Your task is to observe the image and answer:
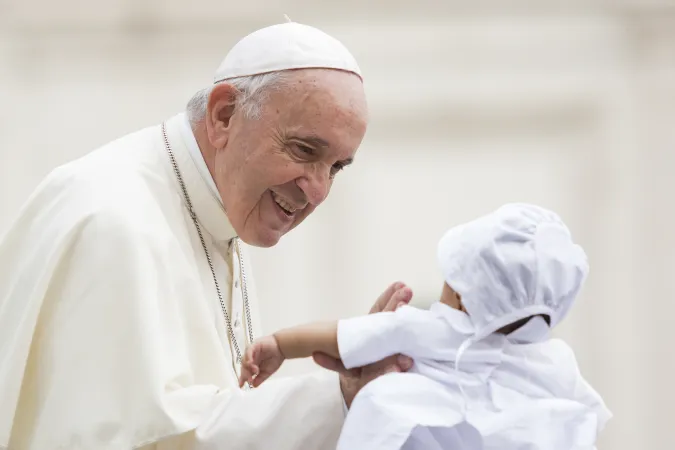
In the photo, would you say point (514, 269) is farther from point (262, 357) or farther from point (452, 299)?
point (262, 357)

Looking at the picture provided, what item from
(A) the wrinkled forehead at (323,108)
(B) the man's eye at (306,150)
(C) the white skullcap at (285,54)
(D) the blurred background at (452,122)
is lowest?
(D) the blurred background at (452,122)

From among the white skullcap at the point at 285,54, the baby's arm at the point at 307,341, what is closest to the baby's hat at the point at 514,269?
the baby's arm at the point at 307,341

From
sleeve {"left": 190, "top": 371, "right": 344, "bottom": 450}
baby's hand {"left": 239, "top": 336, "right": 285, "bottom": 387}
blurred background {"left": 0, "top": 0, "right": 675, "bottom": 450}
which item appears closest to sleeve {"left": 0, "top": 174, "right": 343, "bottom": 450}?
sleeve {"left": 190, "top": 371, "right": 344, "bottom": 450}

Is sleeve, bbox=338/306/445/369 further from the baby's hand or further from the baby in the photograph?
the baby's hand

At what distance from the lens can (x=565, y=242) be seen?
2.53 metres

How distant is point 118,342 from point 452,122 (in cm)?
488

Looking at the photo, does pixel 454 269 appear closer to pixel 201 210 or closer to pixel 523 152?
pixel 201 210

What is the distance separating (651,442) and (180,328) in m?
5.16

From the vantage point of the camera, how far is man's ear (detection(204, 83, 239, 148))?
3.29 meters

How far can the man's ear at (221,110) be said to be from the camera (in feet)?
10.8

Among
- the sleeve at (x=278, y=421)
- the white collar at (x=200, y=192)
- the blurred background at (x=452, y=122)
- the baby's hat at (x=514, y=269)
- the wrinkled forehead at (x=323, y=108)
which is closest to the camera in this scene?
the baby's hat at (x=514, y=269)

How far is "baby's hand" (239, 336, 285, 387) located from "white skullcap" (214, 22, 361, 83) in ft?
3.10

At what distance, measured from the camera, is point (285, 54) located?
127 inches

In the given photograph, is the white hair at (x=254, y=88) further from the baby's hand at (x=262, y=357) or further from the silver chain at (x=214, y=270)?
the baby's hand at (x=262, y=357)
